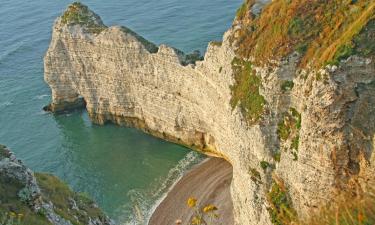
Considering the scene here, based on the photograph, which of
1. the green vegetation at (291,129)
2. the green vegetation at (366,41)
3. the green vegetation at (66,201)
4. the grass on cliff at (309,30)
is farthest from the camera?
the green vegetation at (291,129)

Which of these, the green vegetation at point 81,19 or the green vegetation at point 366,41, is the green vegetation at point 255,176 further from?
the green vegetation at point 81,19

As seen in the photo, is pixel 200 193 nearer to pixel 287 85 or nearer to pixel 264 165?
pixel 264 165

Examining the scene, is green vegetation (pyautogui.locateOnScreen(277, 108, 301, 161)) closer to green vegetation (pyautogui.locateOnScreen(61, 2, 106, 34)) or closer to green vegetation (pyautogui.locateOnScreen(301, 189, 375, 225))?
green vegetation (pyautogui.locateOnScreen(301, 189, 375, 225))

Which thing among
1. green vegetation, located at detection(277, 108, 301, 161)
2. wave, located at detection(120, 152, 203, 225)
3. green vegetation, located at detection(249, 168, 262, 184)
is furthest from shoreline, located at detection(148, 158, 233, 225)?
green vegetation, located at detection(277, 108, 301, 161)

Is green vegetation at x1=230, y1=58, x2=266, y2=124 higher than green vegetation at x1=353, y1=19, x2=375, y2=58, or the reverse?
green vegetation at x1=353, y1=19, x2=375, y2=58

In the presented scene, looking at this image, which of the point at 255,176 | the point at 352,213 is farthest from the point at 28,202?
the point at 255,176

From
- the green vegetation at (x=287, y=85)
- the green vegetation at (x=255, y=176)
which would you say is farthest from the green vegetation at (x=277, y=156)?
the green vegetation at (x=287, y=85)
